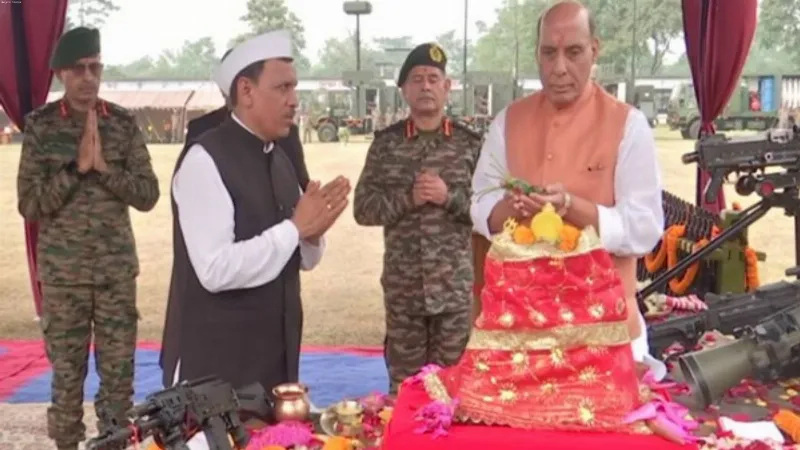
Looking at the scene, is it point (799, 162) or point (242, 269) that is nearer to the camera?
point (242, 269)

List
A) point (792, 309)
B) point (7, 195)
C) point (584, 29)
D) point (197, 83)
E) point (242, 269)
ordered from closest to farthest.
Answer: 1. point (584, 29)
2. point (242, 269)
3. point (792, 309)
4. point (197, 83)
5. point (7, 195)

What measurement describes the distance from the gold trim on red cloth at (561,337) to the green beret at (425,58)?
163 cm

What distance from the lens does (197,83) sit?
3.80 m

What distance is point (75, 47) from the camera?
266cm

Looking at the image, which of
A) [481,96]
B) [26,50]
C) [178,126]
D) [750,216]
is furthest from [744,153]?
[26,50]

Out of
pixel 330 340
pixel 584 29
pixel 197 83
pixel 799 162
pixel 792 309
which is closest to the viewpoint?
pixel 584 29

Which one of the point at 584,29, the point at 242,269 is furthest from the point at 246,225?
the point at 584,29

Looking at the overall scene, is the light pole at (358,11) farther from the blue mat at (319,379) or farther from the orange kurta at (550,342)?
the orange kurta at (550,342)

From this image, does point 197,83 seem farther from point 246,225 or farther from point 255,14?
point 246,225

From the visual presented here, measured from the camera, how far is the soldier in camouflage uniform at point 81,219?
2.70 meters

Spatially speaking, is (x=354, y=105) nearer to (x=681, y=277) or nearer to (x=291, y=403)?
(x=681, y=277)

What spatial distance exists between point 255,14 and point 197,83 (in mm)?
398

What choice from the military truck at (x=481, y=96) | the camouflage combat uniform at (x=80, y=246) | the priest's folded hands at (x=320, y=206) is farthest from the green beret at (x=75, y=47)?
the military truck at (x=481, y=96)

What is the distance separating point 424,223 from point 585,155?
132 centimetres
